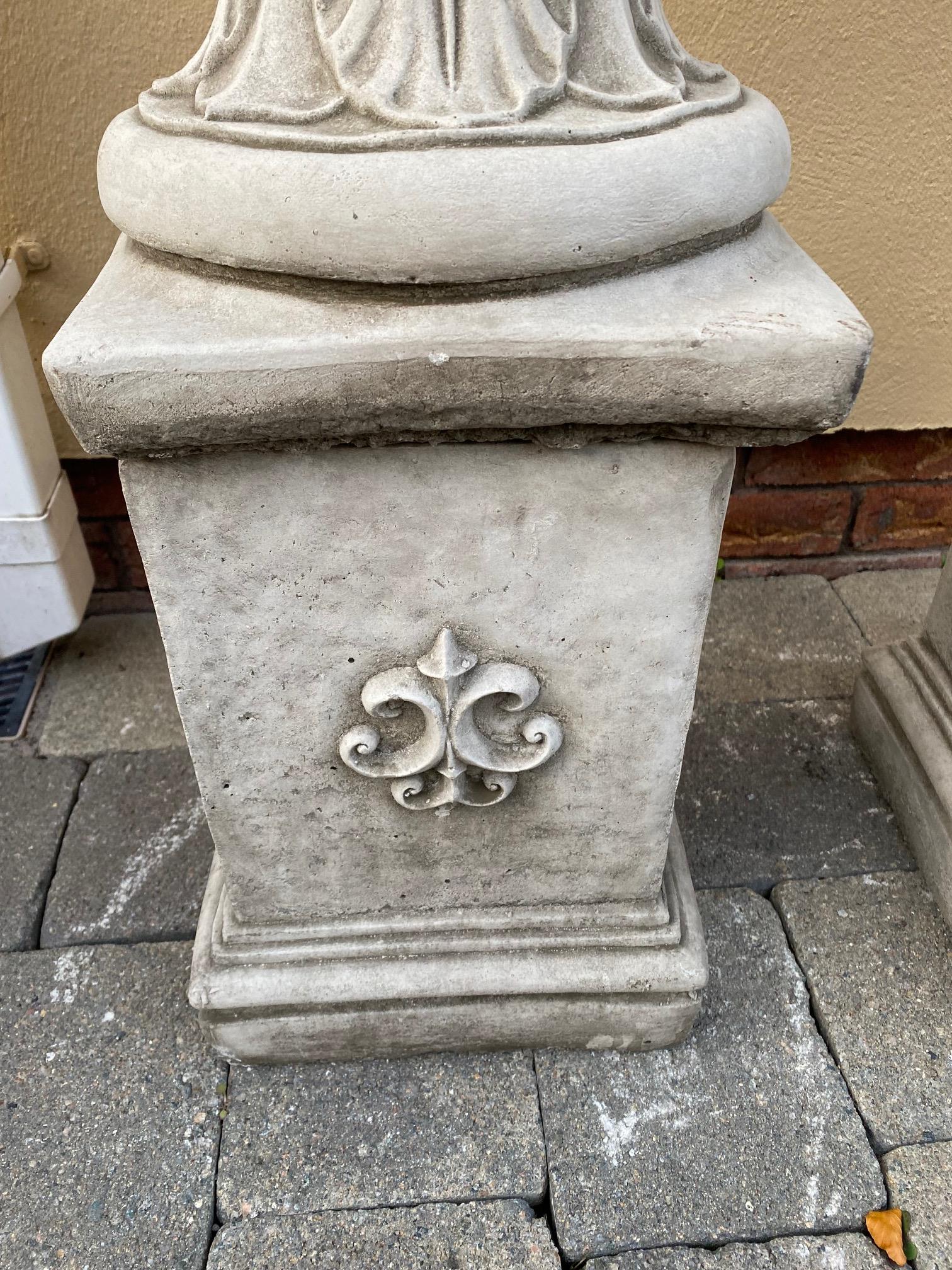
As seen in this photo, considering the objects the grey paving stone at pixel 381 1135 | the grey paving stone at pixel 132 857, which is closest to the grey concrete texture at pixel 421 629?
the grey paving stone at pixel 381 1135

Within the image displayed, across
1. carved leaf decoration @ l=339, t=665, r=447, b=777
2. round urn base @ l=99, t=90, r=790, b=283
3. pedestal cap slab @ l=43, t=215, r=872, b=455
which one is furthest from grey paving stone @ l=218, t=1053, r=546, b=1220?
round urn base @ l=99, t=90, r=790, b=283

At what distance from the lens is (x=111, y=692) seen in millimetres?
2262

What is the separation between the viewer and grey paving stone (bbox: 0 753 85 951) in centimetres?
172

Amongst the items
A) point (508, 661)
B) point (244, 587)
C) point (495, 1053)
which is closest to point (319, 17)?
point (244, 587)

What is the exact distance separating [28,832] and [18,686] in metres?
0.53

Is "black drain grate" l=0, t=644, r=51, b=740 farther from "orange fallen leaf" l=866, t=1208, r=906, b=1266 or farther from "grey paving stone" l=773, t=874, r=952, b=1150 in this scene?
"orange fallen leaf" l=866, t=1208, r=906, b=1266

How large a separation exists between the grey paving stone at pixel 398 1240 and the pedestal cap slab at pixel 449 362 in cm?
107

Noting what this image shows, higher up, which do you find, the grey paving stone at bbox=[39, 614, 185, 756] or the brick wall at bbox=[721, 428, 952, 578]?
the brick wall at bbox=[721, 428, 952, 578]

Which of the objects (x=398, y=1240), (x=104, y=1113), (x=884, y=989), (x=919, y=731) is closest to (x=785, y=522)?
(x=919, y=731)

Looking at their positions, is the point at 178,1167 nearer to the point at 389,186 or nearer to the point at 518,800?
the point at 518,800

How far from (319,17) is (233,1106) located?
4.81 feet

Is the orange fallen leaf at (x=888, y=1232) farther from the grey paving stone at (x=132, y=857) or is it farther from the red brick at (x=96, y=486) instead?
the red brick at (x=96, y=486)

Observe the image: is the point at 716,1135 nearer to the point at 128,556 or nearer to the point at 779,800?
the point at 779,800

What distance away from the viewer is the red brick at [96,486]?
7.55 ft
